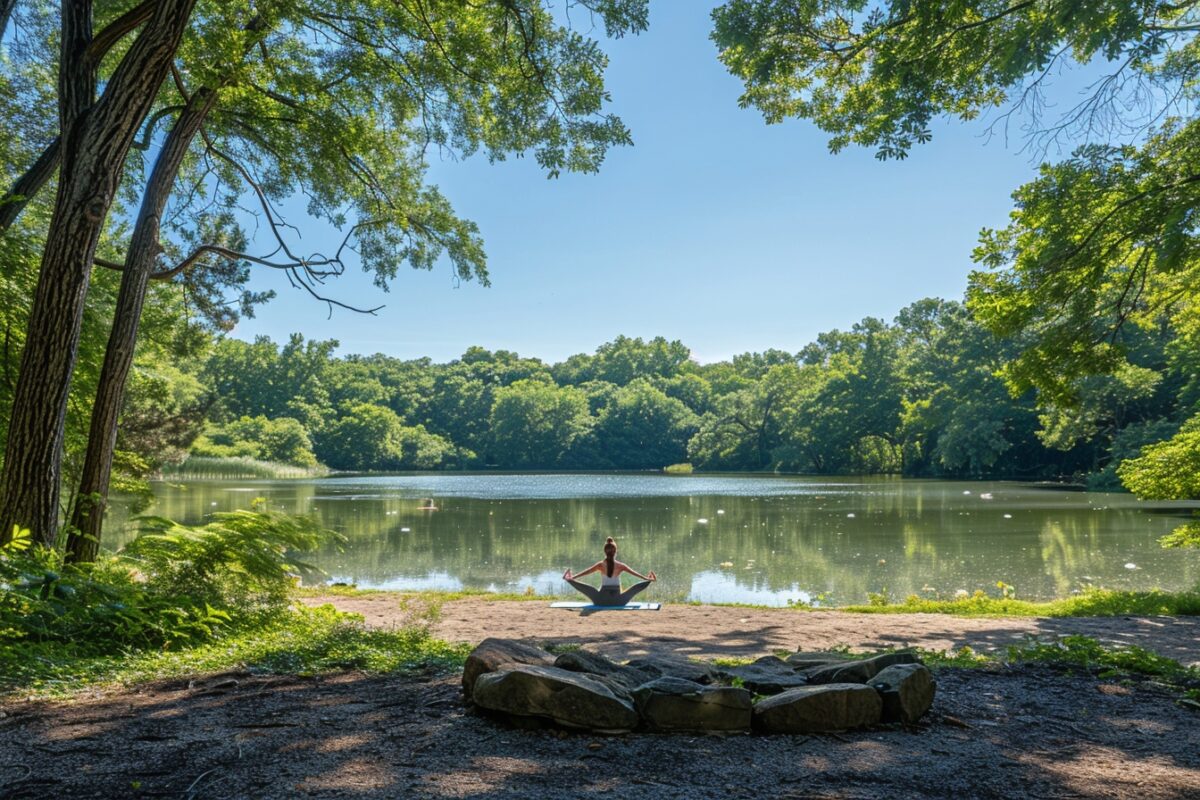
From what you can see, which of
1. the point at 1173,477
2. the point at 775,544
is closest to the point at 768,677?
the point at 1173,477

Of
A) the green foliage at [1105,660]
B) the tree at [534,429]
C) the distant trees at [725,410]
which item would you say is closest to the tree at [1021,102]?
the green foliage at [1105,660]

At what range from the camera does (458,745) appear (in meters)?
3.18

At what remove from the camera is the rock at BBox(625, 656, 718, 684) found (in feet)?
13.6

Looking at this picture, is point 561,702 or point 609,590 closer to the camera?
point 561,702

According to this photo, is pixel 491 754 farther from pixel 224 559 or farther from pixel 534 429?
pixel 534 429

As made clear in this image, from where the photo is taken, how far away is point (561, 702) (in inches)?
134

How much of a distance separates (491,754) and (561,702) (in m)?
0.43

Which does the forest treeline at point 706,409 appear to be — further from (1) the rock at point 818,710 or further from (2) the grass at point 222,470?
(1) the rock at point 818,710

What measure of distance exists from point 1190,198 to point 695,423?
9086cm

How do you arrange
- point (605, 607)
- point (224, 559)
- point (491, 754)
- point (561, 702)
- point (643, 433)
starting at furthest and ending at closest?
1. point (643, 433)
2. point (605, 607)
3. point (224, 559)
4. point (561, 702)
5. point (491, 754)

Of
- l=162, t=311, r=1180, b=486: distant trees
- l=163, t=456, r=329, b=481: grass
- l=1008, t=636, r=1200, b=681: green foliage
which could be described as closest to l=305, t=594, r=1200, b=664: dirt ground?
l=1008, t=636, r=1200, b=681: green foliage

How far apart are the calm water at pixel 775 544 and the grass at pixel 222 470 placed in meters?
22.0

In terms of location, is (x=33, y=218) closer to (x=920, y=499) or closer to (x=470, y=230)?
(x=470, y=230)

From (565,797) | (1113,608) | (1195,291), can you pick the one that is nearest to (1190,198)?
(1195,291)
